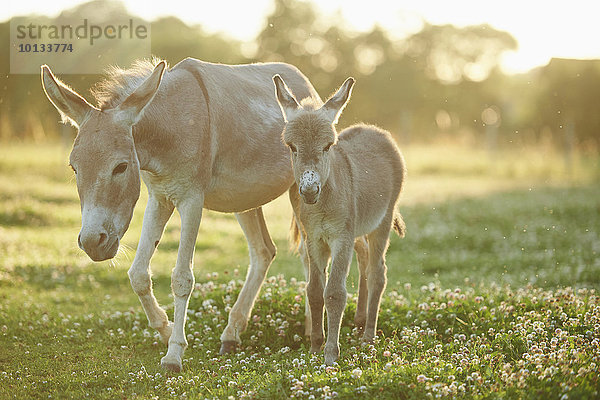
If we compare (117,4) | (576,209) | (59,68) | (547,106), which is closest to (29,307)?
(576,209)

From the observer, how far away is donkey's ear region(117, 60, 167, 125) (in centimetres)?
550

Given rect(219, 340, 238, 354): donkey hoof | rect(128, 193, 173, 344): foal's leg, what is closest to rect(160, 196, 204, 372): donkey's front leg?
rect(128, 193, 173, 344): foal's leg

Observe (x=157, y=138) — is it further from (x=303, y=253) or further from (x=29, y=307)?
(x=29, y=307)

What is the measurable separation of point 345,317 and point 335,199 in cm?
201

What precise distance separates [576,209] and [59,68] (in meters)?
19.0

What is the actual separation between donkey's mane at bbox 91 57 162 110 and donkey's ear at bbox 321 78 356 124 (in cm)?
153

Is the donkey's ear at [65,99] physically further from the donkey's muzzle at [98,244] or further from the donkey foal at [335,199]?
the donkey foal at [335,199]

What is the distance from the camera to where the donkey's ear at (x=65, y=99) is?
5.34 metres

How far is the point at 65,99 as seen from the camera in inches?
214

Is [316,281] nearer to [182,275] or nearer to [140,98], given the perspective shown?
[182,275]

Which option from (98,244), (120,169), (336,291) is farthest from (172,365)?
(120,169)

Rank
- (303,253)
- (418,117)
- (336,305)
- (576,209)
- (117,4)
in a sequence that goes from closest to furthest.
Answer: (336,305) → (303,253) → (576,209) → (117,4) → (418,117)

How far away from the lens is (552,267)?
437 inches

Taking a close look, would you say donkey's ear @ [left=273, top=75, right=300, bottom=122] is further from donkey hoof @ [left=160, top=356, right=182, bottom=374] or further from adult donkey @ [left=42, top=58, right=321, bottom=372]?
donkey hoof @ [left=160, top=356, right=182, bottom=374]
